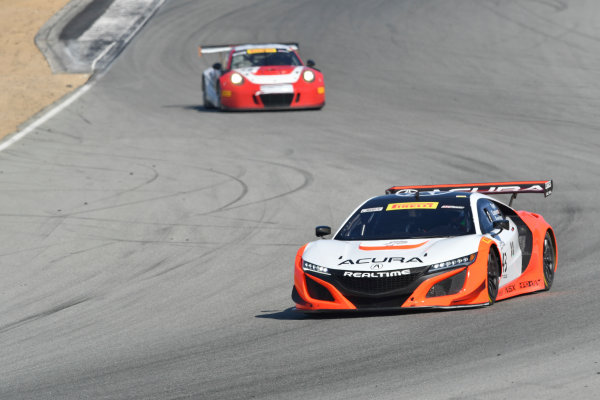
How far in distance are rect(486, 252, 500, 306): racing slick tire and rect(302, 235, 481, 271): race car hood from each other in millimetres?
224

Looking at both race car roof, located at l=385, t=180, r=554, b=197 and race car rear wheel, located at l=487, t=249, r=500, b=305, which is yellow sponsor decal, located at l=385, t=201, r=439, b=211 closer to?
race car roof, located at l=385, t=180, r=554, b=197

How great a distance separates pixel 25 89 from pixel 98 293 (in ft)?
54.2

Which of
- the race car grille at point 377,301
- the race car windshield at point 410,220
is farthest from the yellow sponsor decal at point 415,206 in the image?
the race car grille at point 377,301

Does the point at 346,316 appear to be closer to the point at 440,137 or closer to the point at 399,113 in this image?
the point at 440,137

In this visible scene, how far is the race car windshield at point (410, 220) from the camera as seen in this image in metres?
10.6

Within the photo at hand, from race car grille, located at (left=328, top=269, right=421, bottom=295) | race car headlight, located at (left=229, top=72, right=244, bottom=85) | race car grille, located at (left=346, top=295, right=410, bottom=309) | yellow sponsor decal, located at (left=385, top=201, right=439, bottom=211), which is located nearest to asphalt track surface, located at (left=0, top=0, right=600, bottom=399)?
race car grille, located at (left=346, top=295, right=410, bottom=309)

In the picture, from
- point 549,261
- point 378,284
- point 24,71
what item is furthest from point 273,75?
point 378,284

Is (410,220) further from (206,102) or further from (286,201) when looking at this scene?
(206,102)

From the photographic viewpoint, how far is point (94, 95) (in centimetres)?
2698

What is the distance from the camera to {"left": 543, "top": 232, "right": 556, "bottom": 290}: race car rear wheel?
11.4 meters

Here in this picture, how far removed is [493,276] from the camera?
33.3 feet

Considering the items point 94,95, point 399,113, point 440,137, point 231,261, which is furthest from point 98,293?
point 94,95

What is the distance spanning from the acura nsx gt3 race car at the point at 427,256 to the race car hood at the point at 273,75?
1297 cm

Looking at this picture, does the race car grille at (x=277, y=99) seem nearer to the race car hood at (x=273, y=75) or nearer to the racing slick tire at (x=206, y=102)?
the race car hood at (x=273, y=75)
